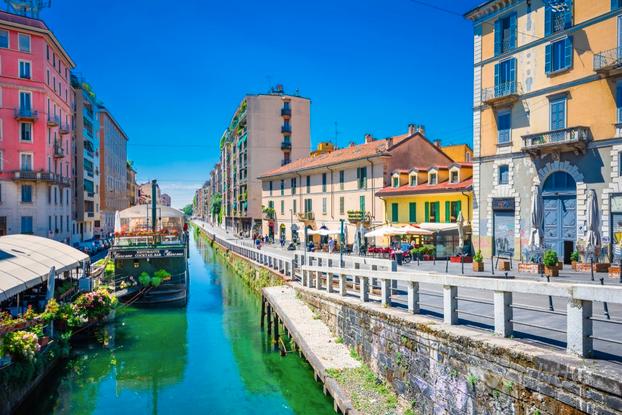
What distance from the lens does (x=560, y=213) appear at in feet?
73.6

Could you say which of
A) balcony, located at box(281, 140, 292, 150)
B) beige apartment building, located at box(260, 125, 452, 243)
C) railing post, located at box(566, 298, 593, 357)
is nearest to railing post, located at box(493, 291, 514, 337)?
railing post, located at box(566, 298, 593, 357)

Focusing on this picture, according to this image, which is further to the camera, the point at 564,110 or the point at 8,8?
the point at 8,8

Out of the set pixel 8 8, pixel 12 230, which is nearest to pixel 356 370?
pixel 12 230

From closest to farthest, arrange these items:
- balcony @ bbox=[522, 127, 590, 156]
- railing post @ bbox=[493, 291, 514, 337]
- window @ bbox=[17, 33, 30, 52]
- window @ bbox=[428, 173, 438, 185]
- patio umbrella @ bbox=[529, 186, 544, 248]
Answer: railing post @ bbox=[493, 291, 514, 337], patio umbrella @ bbox=[529, 186, 544, 248], balcony @ bbox=[522, 127, 590, 156], window @ bbox=[428, 173, 438, 185], window @ bbox=[17, 33, 30, 52]

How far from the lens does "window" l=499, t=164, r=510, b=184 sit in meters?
24.9

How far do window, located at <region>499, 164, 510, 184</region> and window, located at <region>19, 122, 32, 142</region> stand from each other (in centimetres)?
3654

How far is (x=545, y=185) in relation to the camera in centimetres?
2305

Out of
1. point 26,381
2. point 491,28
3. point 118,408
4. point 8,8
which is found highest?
point 8,8

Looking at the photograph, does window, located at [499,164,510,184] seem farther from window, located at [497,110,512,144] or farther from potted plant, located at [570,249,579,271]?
potted plant, located at [570,249,579,271]

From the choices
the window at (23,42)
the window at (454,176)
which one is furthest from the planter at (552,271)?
the window at (23,42)

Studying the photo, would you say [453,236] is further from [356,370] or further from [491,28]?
[356,370]

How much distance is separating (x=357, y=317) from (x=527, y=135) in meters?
16.8

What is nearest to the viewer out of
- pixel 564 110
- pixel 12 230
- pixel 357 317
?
pixel 357 317

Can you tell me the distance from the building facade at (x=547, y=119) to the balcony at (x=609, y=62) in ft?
0.15
